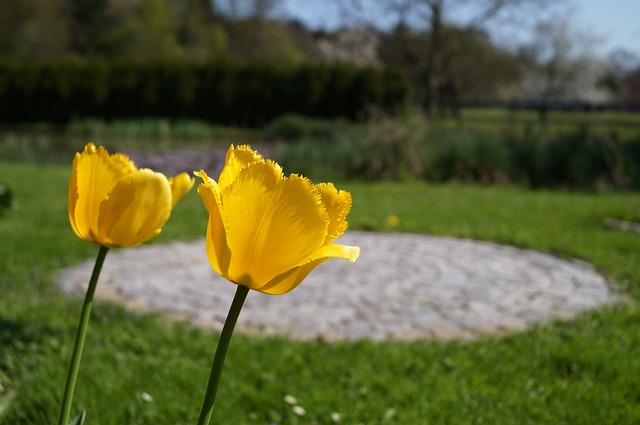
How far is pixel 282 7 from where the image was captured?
164 ft

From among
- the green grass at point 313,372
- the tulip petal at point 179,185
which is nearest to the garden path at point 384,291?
the green grass at point 313,372

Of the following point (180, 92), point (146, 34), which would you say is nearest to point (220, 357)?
point (180, 92)

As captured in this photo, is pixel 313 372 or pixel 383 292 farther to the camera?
pixel 383 292

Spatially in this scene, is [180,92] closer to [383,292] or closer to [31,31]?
[383,292]

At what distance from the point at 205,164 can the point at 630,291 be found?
9013 millimetres

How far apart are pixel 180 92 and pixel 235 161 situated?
20653mm

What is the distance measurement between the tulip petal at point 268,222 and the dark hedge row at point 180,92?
20069 mm

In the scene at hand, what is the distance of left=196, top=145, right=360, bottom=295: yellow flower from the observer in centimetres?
85

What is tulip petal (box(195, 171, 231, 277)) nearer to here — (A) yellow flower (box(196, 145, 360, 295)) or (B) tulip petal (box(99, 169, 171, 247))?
(A) yellow flower (box(196, 145, 360, 295))

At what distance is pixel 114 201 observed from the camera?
110 centimetres

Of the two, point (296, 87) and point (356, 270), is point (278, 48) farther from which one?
point (356, 270)

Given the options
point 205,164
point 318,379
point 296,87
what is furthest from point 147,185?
point 296,87

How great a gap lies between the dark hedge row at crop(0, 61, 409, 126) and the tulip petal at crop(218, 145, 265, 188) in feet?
65.6

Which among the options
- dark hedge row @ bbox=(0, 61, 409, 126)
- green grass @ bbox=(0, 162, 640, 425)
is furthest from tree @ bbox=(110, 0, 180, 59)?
green grass @ bbox=(0, 162, 640, 425)
